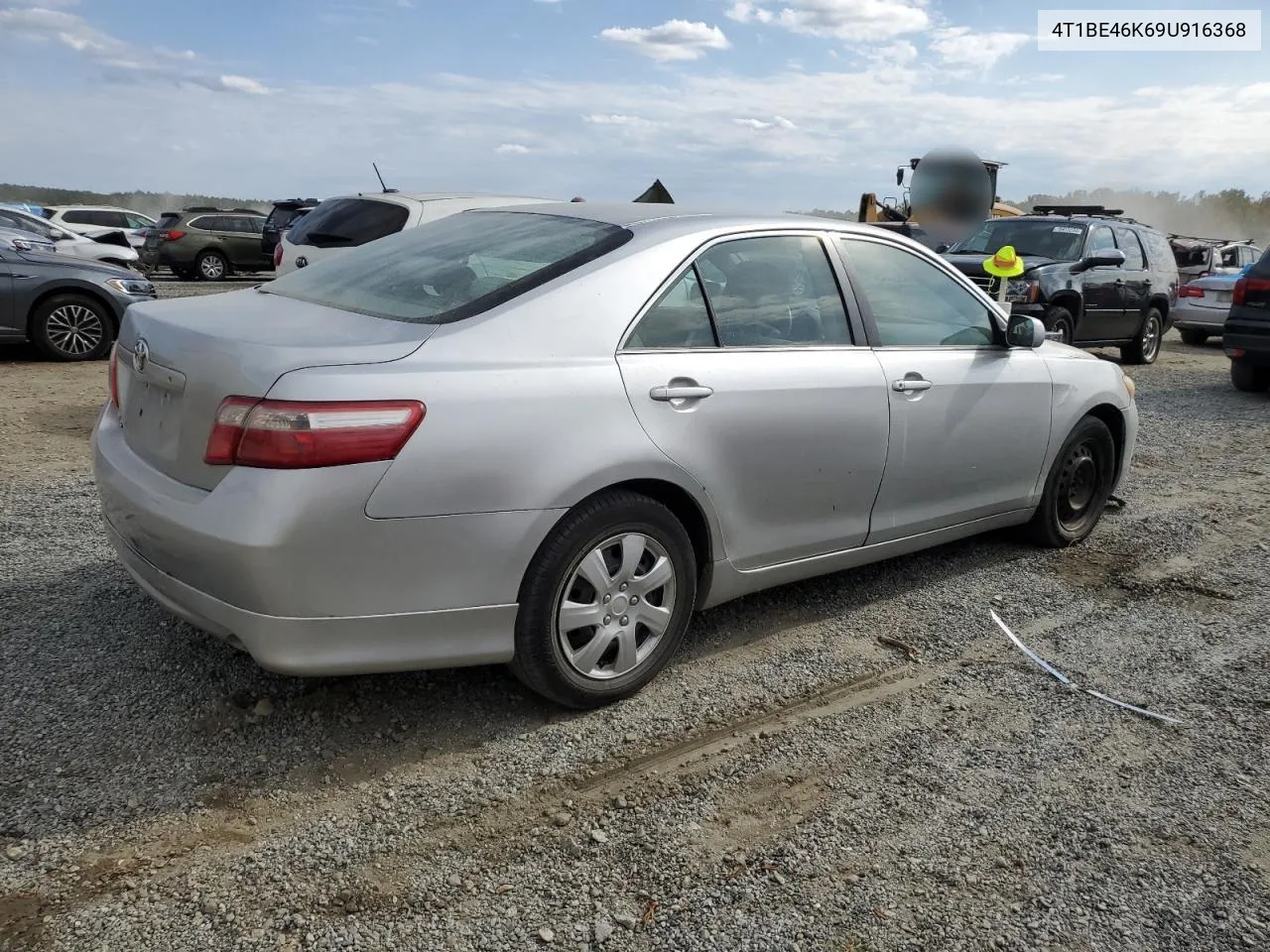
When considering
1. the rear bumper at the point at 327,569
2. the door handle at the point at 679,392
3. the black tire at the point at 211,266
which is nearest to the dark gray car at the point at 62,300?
the rear bumper at the point at 327,569

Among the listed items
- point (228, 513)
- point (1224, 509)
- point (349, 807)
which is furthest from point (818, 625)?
point (1224, 509)

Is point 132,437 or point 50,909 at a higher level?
point 132,437

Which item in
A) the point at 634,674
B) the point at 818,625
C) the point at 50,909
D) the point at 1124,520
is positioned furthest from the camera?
the point at 1124,520

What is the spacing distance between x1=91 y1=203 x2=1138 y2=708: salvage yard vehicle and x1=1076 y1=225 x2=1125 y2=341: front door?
8722 mm

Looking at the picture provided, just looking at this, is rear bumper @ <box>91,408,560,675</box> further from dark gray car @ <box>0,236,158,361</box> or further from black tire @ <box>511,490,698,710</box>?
dark gray car @ <box>0,236,158,361</box>

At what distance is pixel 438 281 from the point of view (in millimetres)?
3510

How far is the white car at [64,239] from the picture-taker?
55.5ft

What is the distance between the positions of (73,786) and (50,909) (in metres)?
0.53

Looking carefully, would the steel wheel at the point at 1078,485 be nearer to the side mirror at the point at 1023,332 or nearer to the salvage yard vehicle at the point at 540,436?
the side mirror at the point at 1023,332

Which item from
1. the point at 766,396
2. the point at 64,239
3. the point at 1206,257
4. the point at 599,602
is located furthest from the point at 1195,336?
the point at 64,239

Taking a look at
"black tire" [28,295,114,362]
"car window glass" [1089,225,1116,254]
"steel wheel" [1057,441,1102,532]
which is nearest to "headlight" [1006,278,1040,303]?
"car window glass" [1089,225,1116,254]

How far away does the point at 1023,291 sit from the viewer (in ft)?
37.8

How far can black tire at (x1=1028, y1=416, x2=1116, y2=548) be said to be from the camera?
204 inches

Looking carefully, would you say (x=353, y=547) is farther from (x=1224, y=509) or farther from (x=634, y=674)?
(x=1224, y=509)
